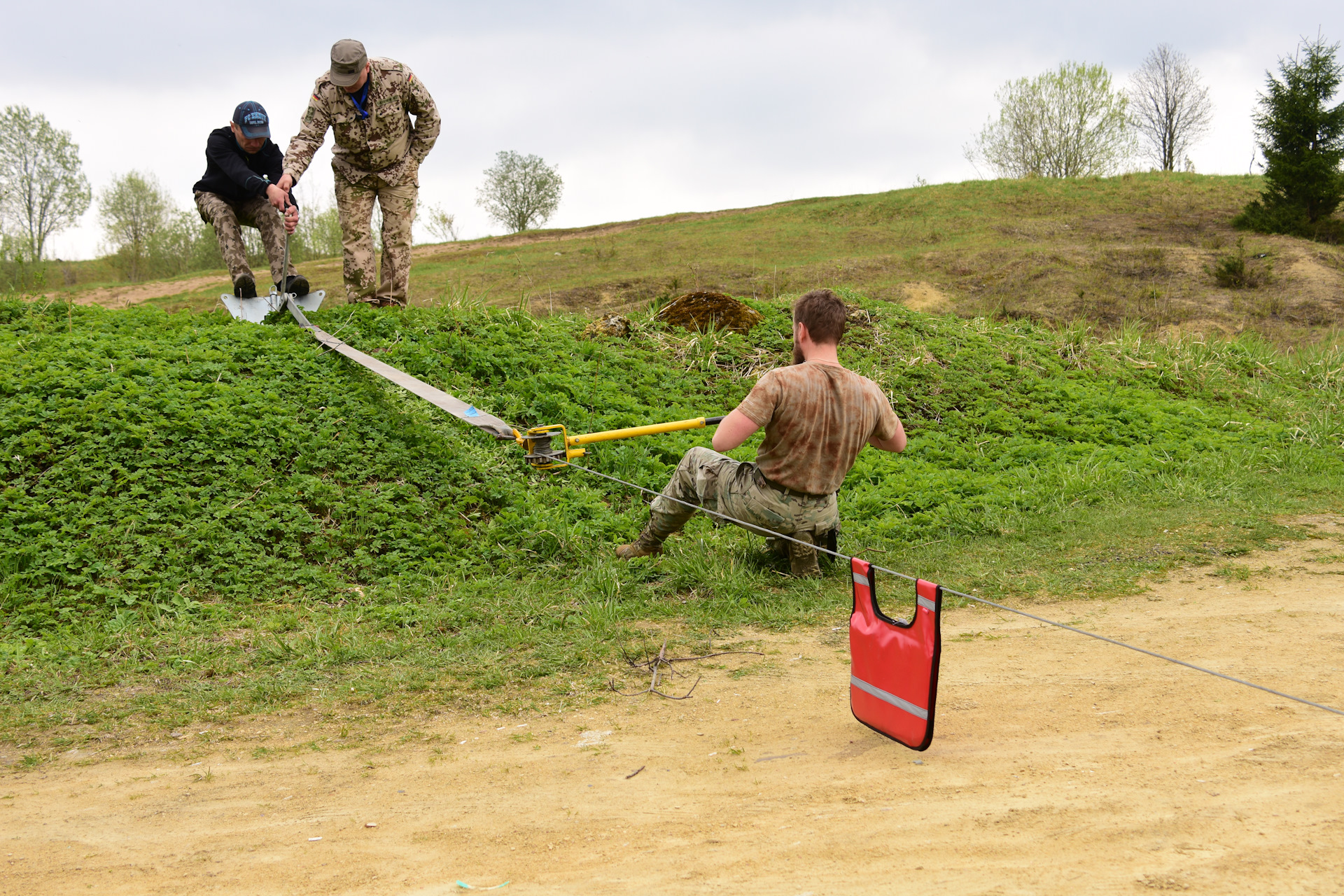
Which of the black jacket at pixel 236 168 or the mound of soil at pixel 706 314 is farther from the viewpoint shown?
the mound of soil at pixel 706 314

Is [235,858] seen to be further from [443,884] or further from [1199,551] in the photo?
[1199,551]

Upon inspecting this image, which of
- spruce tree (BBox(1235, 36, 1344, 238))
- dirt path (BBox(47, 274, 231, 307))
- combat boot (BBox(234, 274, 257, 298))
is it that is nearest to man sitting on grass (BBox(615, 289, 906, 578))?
combat boot (BBox(234, 274, 257, 298))

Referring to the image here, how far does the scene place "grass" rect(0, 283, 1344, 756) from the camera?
4.30 meters

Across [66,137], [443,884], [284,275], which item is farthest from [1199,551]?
[66,137]

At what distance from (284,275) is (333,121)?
4.22 ft

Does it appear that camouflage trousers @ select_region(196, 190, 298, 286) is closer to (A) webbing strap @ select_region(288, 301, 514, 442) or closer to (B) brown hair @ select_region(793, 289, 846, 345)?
(A) webbing strap @ select_region(288, 301, 514, 442)

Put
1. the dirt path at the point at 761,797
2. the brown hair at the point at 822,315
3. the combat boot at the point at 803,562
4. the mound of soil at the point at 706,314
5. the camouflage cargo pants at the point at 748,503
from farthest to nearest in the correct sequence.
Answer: the mound of soil at the point at 706,314, the combat boot at the point at 803,562, the camouflage cargo pants at the point at 748,503, the brown hair at the point at 822,315, the dirt path at the point at 761,797

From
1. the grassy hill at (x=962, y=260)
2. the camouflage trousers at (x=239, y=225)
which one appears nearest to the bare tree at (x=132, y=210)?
the grassy hill at (x=962, y=260)

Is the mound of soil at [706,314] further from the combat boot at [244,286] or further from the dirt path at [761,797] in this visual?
the dirt path at [761,797]

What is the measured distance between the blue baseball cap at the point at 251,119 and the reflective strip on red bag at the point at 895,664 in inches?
249

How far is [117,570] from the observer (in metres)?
5.00

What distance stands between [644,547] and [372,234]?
14.1 feet

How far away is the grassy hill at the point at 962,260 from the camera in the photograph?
15836 millimetres

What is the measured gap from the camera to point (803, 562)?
5.21 m
